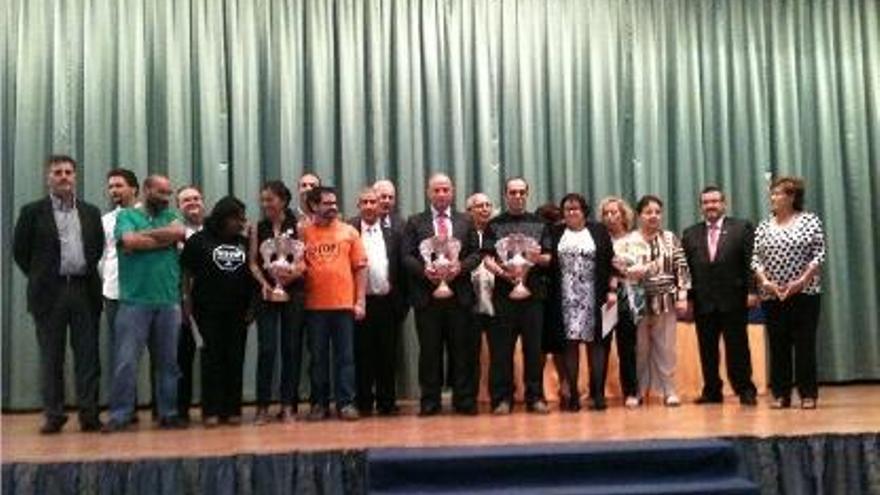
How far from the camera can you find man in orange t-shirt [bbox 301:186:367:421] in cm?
558

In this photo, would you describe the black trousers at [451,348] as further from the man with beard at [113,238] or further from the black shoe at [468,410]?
the man with beard at [113,238]

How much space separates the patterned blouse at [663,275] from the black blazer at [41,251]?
127 inches

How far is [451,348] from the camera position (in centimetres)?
593

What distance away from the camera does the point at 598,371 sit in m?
6.01

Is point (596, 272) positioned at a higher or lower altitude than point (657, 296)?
higher

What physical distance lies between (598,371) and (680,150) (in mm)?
3038

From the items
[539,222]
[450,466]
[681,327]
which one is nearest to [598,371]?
[539,222]

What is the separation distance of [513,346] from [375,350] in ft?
2.65

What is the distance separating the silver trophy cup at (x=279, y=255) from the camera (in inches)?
216

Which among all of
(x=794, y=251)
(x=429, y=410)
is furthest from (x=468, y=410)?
(x=794, y=251)

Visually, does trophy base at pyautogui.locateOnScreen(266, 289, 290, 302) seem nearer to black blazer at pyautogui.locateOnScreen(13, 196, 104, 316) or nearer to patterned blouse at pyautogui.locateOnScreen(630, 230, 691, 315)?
black blazer at pyautogui.locateOnScreen(13, 196, 104, 316)

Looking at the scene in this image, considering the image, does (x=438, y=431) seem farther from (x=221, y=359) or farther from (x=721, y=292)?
(x=721, y=292)

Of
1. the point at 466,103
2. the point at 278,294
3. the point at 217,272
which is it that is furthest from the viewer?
the point at 466,103

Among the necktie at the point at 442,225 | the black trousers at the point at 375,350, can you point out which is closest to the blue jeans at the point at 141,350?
the black trousers at the point at 375,350
